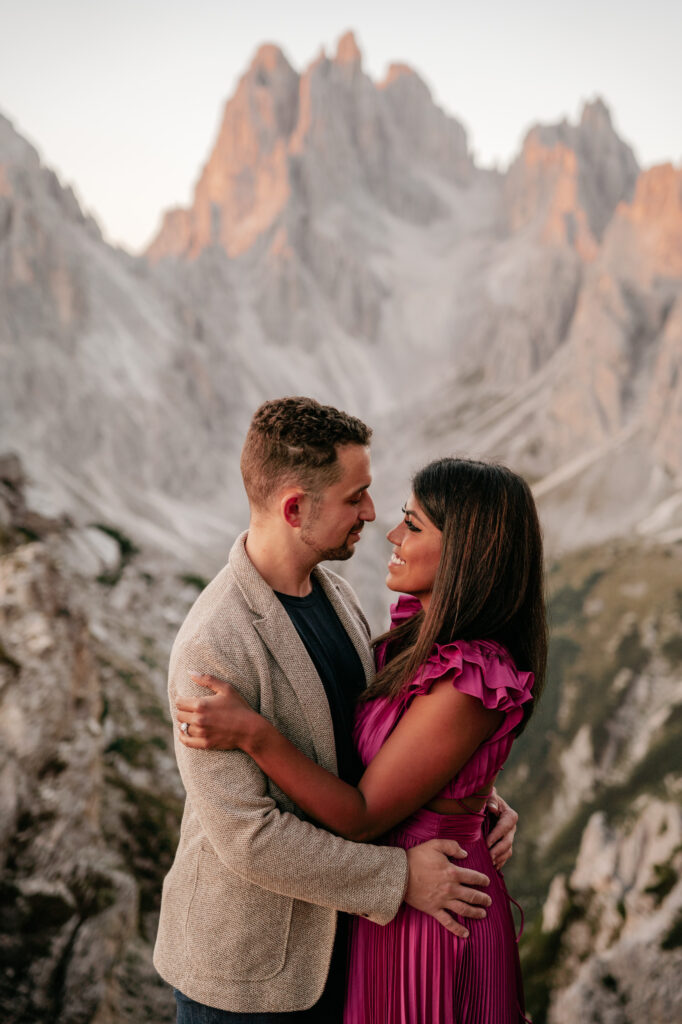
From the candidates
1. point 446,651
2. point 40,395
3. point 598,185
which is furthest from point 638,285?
point 446,651

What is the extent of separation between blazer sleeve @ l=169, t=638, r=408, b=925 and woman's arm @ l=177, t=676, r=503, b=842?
4 centimetres

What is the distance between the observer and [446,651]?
6.77ft

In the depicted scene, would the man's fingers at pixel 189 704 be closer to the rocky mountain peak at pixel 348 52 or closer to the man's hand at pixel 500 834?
the man's hand at pixel 500 834

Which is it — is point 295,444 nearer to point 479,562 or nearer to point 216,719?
point 479,562

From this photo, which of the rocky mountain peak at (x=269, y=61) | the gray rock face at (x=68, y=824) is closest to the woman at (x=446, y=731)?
the gray rock face at (x=68, y=824)

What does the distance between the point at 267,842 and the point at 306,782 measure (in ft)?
0.53

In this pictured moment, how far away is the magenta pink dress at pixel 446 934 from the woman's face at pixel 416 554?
0.21m

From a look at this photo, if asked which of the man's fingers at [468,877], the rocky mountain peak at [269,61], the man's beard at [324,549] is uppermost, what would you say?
the rocky mountain peak at [269,61]

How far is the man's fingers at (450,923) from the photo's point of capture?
6.54 feet

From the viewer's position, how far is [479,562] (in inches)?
82.3

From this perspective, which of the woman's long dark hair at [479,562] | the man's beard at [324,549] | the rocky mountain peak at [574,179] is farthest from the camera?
the rocky mountain peak at [574,179]

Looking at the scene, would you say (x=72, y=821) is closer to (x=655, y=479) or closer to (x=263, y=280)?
(x=655, y=479)

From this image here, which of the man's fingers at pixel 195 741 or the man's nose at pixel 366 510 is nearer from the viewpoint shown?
the man's fingers at pixel 195 741

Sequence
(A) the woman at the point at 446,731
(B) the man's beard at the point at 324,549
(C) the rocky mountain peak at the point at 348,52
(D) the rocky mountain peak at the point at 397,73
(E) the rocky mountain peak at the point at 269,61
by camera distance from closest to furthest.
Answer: (A) the woman at the point at 446,731 < (B) the man's beard at the point at 324,549 < (E) the rocky mountain peak at the point at 269,61 < (C) the rocky mountain peak at the point at 348,52 < (D) the rocky mountain peak at the point at 397,73
